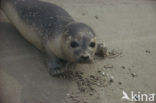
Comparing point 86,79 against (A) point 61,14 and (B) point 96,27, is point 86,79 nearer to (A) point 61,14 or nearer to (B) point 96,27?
(A) point 61,14

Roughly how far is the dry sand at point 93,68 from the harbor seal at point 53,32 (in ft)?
0.62

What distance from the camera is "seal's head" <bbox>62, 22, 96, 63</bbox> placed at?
3.21 m

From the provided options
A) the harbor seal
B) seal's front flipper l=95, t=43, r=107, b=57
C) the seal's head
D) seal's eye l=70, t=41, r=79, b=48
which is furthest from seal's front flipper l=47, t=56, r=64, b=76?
seal's front flipper l=95, t=43, r=107, b=57

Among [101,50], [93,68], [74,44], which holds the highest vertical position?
[74,44]

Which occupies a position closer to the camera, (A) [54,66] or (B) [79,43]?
(B) [79,43]

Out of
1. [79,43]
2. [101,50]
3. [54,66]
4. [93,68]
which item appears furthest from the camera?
[101,50]

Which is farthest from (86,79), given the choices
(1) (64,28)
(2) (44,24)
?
(2) (44,24)

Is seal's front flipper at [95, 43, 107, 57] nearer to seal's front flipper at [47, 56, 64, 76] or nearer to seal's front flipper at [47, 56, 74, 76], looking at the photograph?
seal's front flipper at [47, 56, 74, 76]

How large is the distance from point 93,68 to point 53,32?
794 mm

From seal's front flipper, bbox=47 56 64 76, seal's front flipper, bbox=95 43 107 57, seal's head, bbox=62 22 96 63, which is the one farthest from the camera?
seal's front flipper, bbox=95 43 107 57

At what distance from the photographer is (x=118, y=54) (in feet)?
13.9

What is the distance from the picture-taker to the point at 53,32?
12.0 ft

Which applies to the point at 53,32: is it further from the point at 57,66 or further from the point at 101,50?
the point at 101,50

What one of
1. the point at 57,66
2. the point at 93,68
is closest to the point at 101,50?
the point at 93,68
